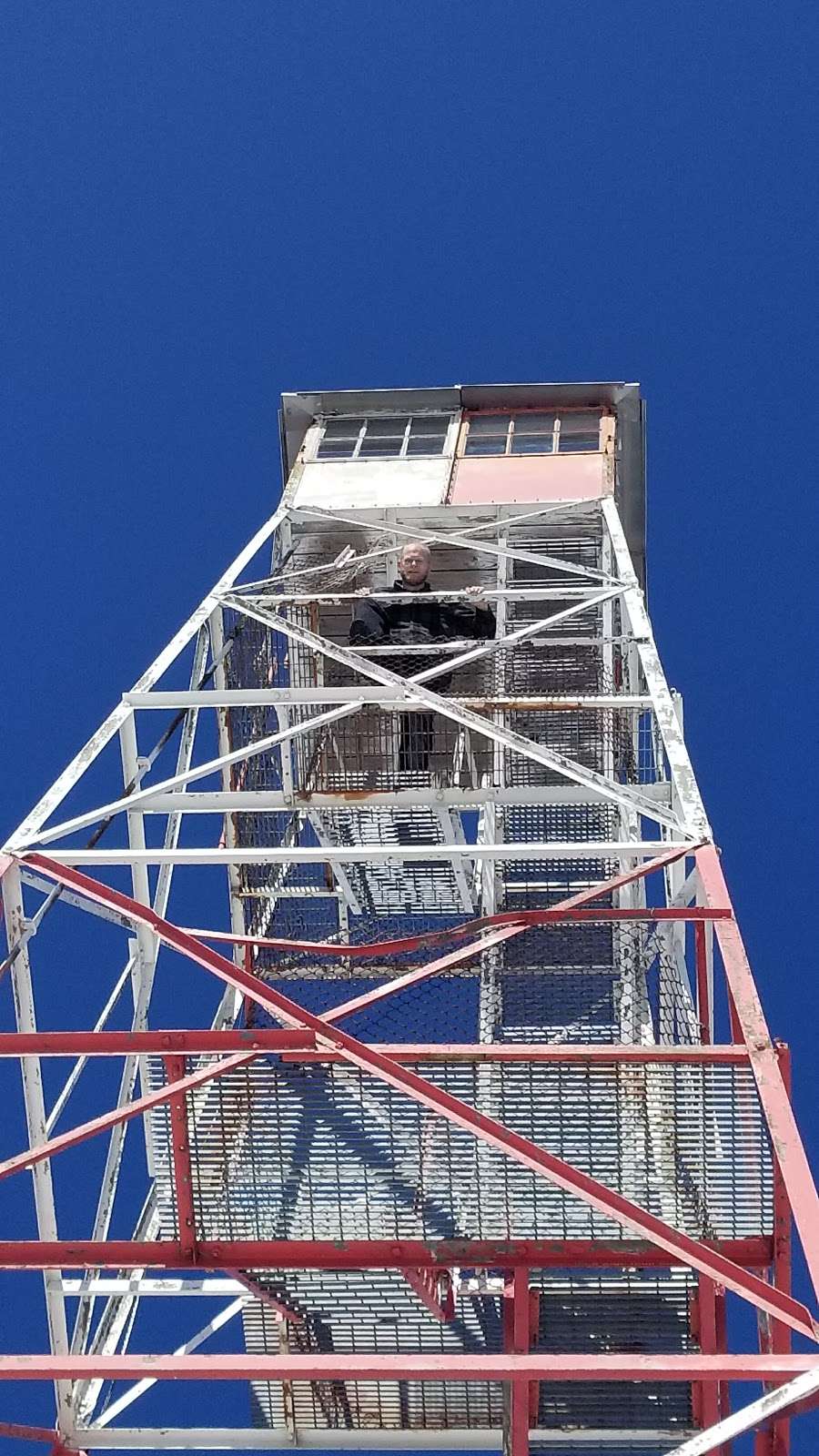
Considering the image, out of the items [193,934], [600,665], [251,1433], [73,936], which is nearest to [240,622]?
[600,665]

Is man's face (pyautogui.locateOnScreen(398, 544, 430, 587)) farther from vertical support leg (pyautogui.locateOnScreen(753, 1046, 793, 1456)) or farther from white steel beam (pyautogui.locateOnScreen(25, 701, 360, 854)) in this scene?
vertical support leg (pyautogui.locateOnScreen(753, 1046, 793, 1456))

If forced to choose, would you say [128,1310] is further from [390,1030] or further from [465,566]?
[465,566]

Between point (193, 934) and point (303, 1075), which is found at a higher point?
point (193, 934)

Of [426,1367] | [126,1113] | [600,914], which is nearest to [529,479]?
[600,914]

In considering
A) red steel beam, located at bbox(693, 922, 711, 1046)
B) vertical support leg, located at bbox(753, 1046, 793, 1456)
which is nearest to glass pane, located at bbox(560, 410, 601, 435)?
red steel beam, located at bbox(693, 922, 711, 1046)

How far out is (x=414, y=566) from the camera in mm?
18766

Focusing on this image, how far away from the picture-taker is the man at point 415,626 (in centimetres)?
1781

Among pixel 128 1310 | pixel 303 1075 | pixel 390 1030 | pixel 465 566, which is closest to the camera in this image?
pixel 303 1075

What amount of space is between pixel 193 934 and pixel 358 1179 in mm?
2888

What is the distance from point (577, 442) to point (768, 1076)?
1290cm

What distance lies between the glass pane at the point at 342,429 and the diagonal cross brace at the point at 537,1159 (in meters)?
11.8

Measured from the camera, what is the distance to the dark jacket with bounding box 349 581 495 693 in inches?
711

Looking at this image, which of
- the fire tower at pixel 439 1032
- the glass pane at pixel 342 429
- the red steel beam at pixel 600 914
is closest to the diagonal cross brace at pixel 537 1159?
the fire tower at pixel 439 1032

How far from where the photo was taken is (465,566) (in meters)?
21.7
